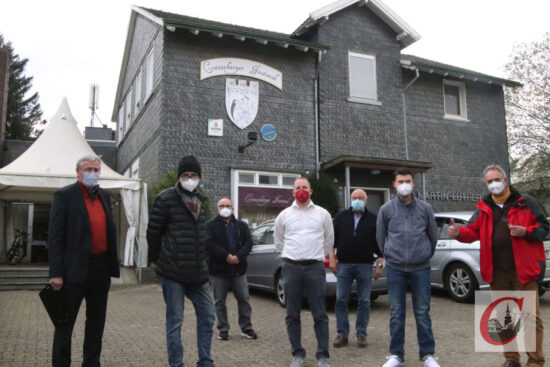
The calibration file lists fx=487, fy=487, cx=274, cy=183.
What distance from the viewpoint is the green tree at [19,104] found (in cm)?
4031

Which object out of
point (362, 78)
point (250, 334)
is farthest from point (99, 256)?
point (362, 78)

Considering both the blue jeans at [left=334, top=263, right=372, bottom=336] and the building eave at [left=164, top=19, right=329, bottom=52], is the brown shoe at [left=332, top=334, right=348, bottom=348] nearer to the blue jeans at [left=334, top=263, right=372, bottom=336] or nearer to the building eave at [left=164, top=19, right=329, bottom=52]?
the blue jeans at [left=334, top=263, right=372, bottom=336]

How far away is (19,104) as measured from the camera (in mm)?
42281

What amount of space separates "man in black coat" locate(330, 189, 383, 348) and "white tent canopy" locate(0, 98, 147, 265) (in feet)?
26.5

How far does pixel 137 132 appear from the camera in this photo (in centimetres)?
1770

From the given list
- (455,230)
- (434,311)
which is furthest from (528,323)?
(434,311)

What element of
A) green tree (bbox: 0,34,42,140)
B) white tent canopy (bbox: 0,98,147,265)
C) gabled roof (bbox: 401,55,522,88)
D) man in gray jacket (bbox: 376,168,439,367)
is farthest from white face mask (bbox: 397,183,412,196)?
green tree (bbox: 0,34,42,140)

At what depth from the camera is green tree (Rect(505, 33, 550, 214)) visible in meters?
25.2

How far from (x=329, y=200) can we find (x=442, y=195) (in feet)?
15.8

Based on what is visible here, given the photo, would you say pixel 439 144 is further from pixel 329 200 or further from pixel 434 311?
pixel 434 311

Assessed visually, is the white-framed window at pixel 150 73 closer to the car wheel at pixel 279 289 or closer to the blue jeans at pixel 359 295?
the car wheel at pixel 279 289

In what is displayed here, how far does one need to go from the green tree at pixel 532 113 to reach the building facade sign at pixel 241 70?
51.3 ft

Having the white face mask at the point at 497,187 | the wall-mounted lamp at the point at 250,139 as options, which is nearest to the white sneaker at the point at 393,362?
the white face mask at the point at 497,187

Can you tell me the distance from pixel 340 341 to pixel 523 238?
2.35m
